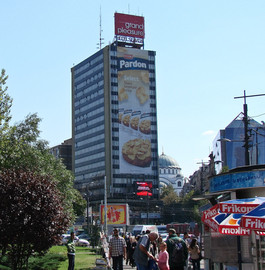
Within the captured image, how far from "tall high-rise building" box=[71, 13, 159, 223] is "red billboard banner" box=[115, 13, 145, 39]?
10.2 ft

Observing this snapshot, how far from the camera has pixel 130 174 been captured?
→ 449ft

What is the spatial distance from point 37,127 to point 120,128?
95450mm

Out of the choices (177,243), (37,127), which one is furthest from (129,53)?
(177,243)

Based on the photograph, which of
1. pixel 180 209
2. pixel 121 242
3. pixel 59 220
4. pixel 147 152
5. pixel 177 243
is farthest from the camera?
pixel 147 152

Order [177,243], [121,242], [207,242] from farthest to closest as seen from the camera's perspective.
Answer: [121,242]
[207,242]
[177,243]

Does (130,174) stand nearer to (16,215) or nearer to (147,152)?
(147,152)

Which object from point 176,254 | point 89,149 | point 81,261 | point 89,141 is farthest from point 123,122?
point 176,254

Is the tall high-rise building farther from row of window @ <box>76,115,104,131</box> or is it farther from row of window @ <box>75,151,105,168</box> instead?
row of window @ <box>76,115,104,131</box>

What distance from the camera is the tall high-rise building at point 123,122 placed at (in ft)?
447

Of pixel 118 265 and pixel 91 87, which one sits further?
pixel 91 87

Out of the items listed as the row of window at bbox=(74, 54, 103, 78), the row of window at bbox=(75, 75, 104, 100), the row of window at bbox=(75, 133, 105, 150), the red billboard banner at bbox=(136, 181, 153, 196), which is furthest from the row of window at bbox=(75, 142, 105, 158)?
the row of window at bbox=(74, 54, 103, 78)

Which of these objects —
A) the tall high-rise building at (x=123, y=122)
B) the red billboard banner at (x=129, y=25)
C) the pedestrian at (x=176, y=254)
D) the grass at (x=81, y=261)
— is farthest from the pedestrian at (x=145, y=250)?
the red billboard banner at (x=129, y=25)

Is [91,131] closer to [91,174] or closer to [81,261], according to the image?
[91,174]

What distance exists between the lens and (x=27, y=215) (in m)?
18.1
